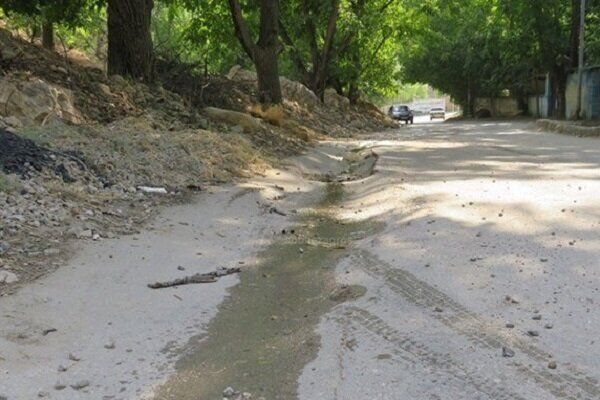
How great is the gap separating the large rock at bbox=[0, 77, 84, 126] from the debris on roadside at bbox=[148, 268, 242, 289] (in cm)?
482

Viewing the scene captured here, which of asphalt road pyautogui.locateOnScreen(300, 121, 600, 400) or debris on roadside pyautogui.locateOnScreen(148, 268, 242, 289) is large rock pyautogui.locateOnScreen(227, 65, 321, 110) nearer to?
asphalt road pyautogui.locateOnScreen(300, 121, 600, 400)

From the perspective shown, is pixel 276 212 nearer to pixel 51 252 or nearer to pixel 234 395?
pixel 51 252

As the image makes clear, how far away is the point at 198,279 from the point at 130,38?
953cm

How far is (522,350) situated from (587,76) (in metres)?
25.2

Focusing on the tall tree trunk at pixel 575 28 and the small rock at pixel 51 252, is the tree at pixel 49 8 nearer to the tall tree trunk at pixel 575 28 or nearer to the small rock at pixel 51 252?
the small rock at pixel 51 252

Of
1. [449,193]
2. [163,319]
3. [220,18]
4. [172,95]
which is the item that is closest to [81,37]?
[220,18]

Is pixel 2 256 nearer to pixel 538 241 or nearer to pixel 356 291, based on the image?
pixel 356 291

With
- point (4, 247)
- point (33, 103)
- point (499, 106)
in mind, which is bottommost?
point (499, 106)

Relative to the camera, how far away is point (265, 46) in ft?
59.5

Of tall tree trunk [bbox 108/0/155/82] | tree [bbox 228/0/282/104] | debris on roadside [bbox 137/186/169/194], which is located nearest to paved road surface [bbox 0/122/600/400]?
debris on roadside [bbox 137/186/169/194]

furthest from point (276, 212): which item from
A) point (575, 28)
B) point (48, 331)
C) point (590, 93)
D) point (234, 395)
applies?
point (575, 28)

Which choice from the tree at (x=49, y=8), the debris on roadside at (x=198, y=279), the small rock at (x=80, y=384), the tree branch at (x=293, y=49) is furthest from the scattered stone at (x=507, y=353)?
the tree branch at (x=293, y=49)

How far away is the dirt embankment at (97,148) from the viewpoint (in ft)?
20.0

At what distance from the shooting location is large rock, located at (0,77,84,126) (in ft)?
30.3
